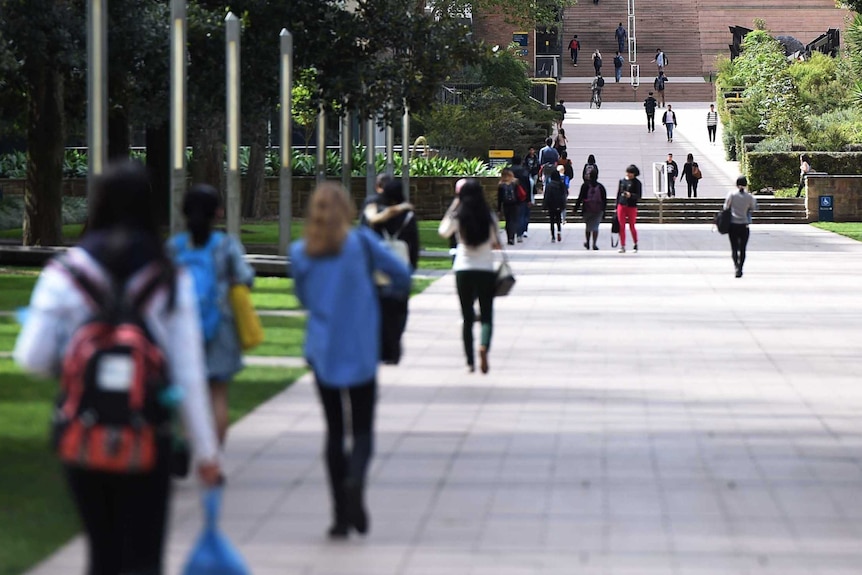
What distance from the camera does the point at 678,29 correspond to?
8888 cm

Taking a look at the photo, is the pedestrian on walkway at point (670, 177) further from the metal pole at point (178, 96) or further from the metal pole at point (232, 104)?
the metal pole at point (178, 96)

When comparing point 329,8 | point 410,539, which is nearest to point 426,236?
point 329,8

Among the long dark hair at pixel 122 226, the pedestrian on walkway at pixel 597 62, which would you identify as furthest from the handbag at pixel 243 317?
the pedestrian on walkway at pixel 597 62

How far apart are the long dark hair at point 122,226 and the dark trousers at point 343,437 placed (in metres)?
2.75

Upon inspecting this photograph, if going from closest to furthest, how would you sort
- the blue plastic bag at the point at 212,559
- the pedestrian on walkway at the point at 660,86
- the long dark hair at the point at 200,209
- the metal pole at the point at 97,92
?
the blue plastic bag at the point at 212,559 → the long dark hair at the point at 200,209 → the metal pole at the point at 97,92 → the pedestrian on walkway at the point at 660,86

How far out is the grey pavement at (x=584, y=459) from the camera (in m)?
7.32

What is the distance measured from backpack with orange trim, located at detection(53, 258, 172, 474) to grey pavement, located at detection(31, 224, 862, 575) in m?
2.23

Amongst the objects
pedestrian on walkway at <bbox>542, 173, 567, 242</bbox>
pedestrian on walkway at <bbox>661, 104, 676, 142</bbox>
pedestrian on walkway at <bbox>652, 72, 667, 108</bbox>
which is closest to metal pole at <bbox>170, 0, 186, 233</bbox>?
pedestrian on walkway at <bbox>542, 173, 567, 242</bbox>

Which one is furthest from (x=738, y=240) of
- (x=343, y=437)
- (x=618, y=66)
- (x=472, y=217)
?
(x=618, y=66)

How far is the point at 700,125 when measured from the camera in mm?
69000

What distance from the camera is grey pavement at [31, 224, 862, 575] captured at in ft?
24.0

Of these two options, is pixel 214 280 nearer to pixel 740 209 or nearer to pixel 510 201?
pixel 740 209

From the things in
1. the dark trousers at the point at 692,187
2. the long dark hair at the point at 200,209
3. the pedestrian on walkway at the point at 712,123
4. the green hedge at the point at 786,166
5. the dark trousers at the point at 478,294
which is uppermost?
the pedestrian on walkway at the point at 712,123

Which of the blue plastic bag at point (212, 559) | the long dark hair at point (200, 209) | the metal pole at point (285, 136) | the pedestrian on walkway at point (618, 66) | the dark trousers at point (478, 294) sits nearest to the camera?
the blue plastic bag at point (212, 559)
